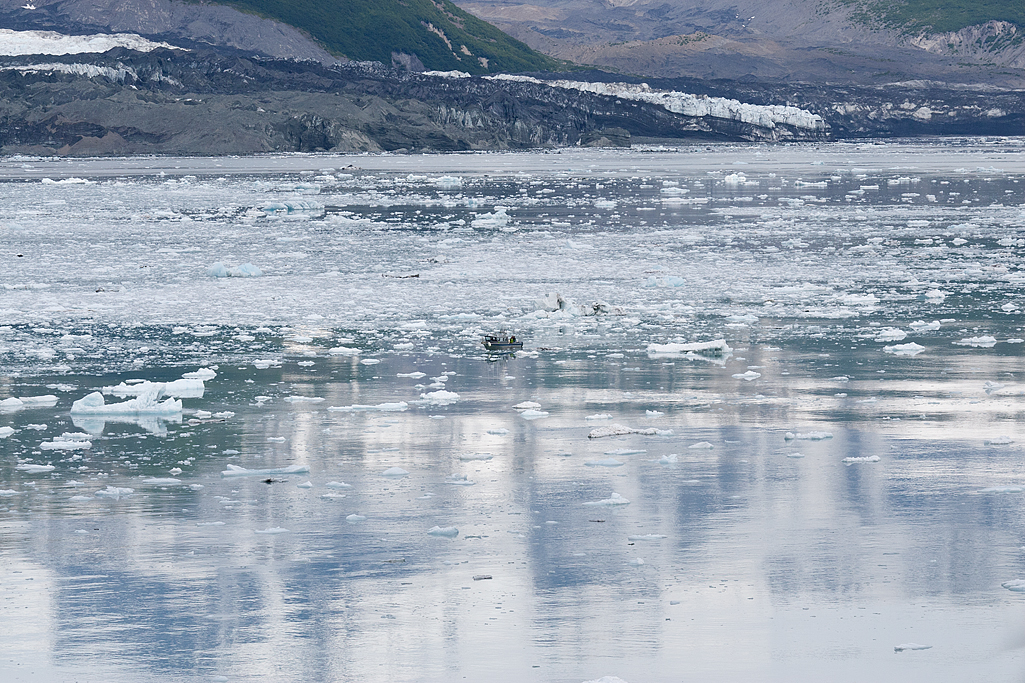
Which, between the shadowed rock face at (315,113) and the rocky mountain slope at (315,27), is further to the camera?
the rocky mountain slope at (315,27)

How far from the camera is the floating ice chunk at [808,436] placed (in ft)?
22.6

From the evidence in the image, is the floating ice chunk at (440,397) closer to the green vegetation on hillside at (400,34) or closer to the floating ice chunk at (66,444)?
the floating ice chunk at (66,444)

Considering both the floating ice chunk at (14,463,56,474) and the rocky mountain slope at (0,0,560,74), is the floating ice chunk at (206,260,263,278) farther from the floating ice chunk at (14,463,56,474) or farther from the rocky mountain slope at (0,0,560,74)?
the rocky mountain slope at (0,0,560,74)

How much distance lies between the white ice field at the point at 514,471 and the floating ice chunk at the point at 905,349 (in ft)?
0.44

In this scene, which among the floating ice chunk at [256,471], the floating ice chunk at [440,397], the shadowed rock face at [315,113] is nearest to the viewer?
the floating ice chunk at [256,471]

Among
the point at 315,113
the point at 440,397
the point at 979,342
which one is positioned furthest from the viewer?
the point at 315,113

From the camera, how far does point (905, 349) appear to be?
9625mm

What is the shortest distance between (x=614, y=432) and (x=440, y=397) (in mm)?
1330

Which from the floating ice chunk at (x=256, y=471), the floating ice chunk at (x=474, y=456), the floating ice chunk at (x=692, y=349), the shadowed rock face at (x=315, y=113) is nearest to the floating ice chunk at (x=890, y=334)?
the floating ice chunk at (x=692, y=349)

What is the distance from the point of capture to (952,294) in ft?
41.7

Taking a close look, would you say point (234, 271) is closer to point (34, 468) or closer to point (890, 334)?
point (890, 334)

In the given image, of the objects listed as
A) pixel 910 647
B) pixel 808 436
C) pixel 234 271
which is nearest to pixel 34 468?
pixel 808 436

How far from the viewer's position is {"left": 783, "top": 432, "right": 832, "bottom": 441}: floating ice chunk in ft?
22.6

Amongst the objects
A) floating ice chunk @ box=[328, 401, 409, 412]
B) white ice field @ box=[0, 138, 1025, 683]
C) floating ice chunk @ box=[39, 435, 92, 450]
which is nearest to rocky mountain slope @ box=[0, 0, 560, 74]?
white ice field @ box=[0, 138, 1025, 683]
